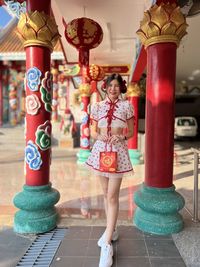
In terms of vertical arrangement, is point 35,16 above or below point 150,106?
above

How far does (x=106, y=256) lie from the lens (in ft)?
7.37

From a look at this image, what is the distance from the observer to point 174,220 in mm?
2900

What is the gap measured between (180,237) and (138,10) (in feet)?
11.7

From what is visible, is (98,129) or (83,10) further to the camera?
(83,10)

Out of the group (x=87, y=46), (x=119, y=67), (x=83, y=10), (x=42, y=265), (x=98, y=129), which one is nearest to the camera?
(x=42, y=265)

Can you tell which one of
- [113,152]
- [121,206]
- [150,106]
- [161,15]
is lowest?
[121,206]

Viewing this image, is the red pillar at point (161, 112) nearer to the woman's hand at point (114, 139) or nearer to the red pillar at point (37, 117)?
the woman's hand at point (114, 139)

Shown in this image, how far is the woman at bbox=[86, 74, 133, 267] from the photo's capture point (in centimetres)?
240

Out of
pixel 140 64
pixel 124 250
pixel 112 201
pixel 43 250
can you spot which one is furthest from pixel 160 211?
pixel 140 64

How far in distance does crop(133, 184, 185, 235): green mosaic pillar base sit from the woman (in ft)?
2.03

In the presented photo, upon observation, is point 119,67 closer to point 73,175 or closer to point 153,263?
point 73,175

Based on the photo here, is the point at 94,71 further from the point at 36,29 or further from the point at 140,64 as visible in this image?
the point at 36,29

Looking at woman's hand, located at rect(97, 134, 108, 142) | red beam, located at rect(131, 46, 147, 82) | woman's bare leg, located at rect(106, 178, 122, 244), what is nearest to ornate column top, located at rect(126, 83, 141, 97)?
red beam, located at rect(131, 46, 147, 82)

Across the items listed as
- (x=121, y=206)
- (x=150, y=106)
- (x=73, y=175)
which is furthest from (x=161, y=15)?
(x=73, y=175)
